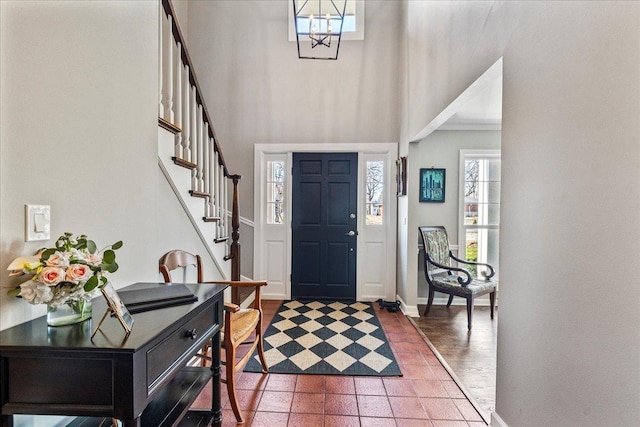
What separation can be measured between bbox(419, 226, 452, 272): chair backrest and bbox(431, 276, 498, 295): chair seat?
0.19 metres

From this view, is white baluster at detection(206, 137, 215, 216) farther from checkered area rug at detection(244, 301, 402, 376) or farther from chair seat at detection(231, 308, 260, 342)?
checkered area rug at detection(244, 301, 402, 376)

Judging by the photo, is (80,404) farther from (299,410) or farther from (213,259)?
(213,259)

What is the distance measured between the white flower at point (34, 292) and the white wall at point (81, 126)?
0.11m

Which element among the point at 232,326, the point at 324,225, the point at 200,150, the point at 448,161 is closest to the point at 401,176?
the point at 448,161

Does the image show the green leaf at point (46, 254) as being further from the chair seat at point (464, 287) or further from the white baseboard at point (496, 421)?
the chair seat at point (464, 287)

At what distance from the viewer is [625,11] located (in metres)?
1.02

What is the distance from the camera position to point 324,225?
4.29 meters

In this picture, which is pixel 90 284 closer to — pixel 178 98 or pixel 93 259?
pixel 93 259

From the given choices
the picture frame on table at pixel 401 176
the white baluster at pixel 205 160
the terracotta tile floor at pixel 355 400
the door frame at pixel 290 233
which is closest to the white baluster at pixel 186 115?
the white baluster at pixel 205 160

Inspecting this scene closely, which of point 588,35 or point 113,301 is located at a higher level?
point 588,35

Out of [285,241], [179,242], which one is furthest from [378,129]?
[179,242]

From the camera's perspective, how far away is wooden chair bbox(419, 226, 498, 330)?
3.39 metres

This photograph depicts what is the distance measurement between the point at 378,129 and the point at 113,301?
377cm

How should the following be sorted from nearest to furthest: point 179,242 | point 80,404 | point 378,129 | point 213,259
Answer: point 80,404, point 179,242, point 213,259, point 378,129
